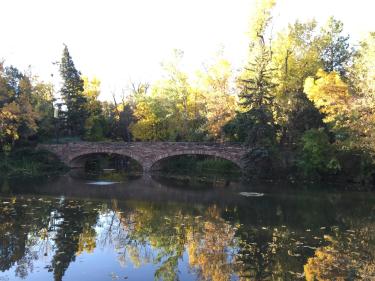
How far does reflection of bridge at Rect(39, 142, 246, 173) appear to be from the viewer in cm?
3531

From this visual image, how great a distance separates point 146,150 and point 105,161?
13776mm

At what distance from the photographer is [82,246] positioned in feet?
37.7

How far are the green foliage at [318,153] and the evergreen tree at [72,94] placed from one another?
2552 centimetres

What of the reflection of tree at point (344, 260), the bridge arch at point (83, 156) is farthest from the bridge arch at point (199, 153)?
the reflection of tree at point (344, 260)

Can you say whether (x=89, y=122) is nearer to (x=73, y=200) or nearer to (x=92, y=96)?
(x=92, y=96)

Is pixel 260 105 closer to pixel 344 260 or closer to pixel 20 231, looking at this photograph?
pixel 344 260

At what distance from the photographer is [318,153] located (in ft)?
96.9

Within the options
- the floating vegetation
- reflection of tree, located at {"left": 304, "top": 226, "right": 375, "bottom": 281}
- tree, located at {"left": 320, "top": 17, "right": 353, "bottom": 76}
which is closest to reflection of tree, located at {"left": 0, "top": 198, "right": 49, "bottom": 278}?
reflection of tree, located at {"left": 304, "top": 226, "right": 375, "bottom": 281}

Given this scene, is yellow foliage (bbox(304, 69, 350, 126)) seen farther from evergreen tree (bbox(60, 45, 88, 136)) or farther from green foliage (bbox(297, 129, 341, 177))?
evergreen tree (bbox(60, 45, 88, 136))

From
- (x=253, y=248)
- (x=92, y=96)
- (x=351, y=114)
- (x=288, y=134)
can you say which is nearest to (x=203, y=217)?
(x=253, y=248)

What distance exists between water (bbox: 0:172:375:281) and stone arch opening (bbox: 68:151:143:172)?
19718 millimetres

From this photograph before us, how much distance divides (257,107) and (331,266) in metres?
22.0

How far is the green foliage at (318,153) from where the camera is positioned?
2925 cm

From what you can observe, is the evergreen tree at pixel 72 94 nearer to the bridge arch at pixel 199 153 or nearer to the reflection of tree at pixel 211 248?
the bridge arch at pixel 199 153
